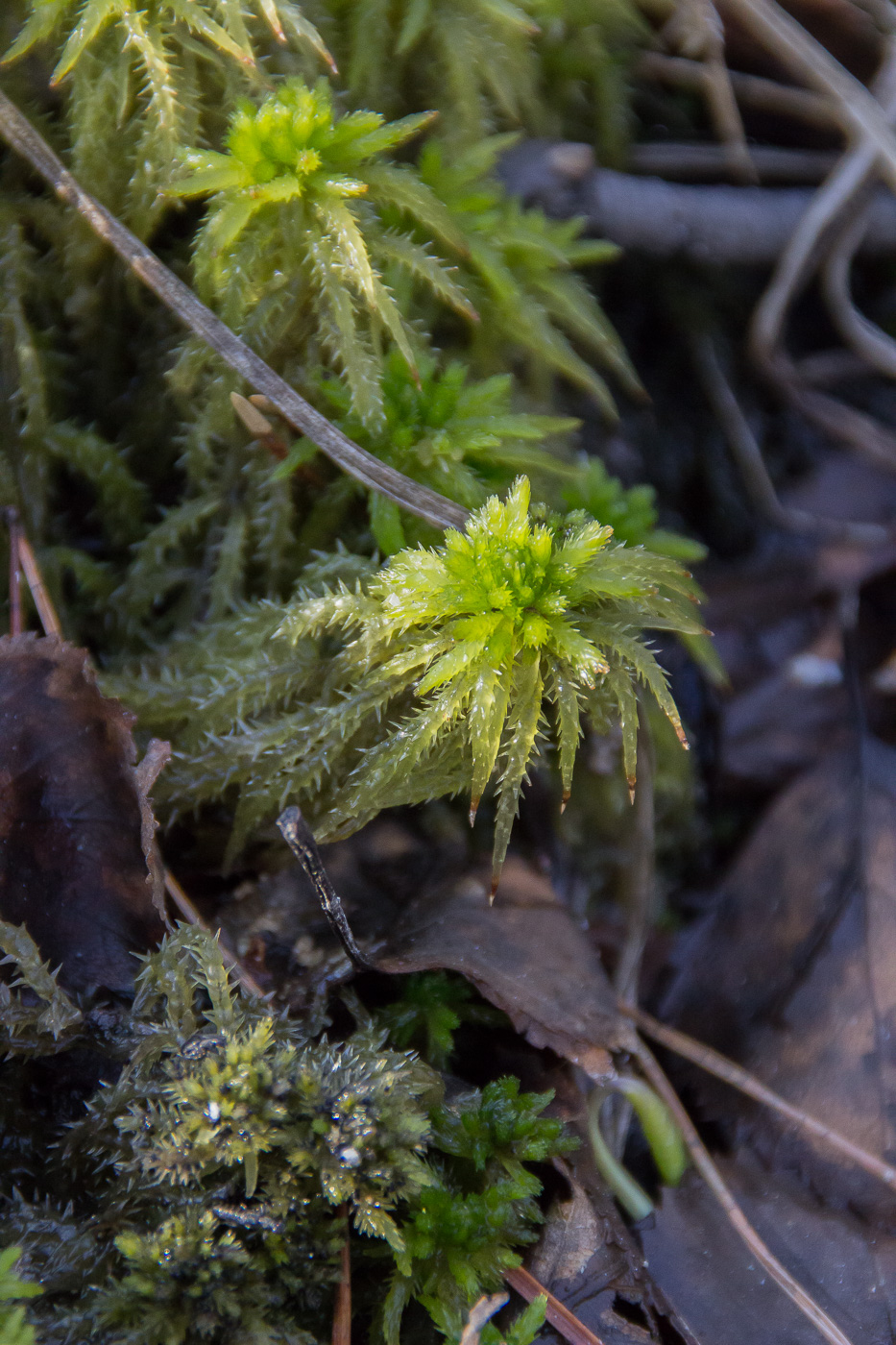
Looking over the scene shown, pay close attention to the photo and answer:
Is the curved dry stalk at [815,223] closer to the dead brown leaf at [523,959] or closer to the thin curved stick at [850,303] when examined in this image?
the thin curved stick at [850,303]

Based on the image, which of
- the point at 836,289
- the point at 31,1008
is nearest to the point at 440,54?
the point at 836,289

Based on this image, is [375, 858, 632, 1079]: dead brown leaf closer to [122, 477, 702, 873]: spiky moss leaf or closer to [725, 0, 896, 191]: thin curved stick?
[122, 477, 702, 873]: spiky moss leaf

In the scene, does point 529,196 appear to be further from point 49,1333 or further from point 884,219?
point 49,1333

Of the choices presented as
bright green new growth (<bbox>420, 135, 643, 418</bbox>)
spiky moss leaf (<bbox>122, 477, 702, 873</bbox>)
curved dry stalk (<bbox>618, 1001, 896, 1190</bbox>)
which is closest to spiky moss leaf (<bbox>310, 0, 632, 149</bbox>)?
bright green new growth (<bbox>420, 135, 643, 418</bbox>)

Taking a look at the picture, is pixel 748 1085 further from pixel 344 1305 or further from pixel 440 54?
pixel 440 54

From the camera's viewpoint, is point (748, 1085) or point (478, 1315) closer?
point (478, 1315)

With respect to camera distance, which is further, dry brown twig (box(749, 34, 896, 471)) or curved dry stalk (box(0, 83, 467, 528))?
dry brown twig (box(749, 34, 896, 471))
